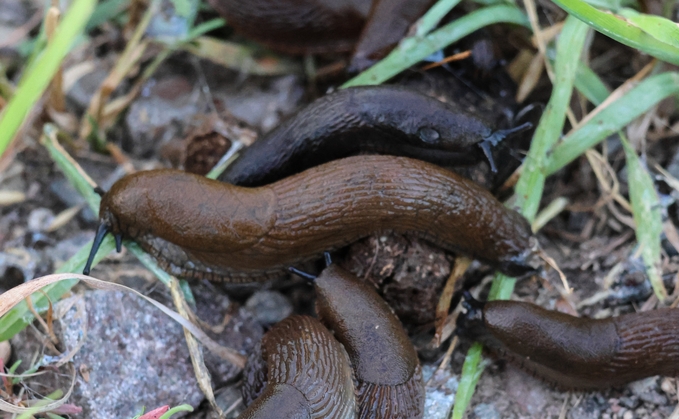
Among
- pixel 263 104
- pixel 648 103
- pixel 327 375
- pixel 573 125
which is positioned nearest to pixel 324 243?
pixel 327 375

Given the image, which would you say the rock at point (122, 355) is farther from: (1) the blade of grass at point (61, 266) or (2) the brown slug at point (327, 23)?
(2) the brown slug at point (327, 23)

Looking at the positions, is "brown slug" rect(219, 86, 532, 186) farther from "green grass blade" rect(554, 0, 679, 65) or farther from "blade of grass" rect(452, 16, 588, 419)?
"green grass blade" rect(554, 0, 679, 65)

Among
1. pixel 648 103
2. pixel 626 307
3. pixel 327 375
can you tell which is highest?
pixel 648 103

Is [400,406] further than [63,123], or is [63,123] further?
[63,123]

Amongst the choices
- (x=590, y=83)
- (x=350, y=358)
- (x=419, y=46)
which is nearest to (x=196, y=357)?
(x=350, y=358)

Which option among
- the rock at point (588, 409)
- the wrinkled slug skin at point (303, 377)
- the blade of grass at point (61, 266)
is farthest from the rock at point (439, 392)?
the blade of grass at point (61, 266)

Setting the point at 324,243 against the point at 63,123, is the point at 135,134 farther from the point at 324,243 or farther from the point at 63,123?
the point at 324,243

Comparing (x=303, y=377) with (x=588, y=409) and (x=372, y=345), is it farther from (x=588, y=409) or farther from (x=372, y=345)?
(x=588, y=409)
